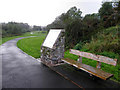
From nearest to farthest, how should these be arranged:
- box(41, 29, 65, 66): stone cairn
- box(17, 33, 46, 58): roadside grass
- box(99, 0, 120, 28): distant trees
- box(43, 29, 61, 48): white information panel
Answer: box(41, 29, 65, 66): stone cairn, box(43, 29, 61, 48): white information panel, box(17, 33, 46, 58): roadside grass, box(99, 0, 120, 28): distant trees

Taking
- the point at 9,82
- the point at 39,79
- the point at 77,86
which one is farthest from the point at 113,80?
the point at 9,82

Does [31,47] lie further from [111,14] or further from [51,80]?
[111,14]

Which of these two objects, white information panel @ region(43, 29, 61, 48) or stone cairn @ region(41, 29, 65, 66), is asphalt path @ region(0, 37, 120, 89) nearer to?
→ stone cairn @ region(41, 29, 65, 66)

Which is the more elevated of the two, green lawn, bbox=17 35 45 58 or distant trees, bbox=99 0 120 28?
distant trees, bbox=99 0 120 28

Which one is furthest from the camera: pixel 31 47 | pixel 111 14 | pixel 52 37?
pixel 31 47

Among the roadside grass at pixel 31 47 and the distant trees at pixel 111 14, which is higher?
the distant trees at pixel 111 14

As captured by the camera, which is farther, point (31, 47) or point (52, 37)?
point (31, 47)

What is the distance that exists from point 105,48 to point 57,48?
3.81 metres

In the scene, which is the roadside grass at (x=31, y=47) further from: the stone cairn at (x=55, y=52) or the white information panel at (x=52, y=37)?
the white information panel at (x=52, y=37)

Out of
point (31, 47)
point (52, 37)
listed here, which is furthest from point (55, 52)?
point (31, 47)

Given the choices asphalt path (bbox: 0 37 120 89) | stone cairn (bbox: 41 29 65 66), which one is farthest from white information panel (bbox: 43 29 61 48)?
asphalt path (bbox: 0 37 120 89)

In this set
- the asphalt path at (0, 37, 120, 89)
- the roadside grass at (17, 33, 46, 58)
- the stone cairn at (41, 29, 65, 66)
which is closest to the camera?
the asphalt path at (0, 37, 120, 89)

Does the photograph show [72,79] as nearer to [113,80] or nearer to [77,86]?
[77,86]

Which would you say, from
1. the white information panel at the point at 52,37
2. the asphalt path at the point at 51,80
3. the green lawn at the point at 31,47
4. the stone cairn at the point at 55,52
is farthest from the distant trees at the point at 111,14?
the asphalt path at the point at 51,80
